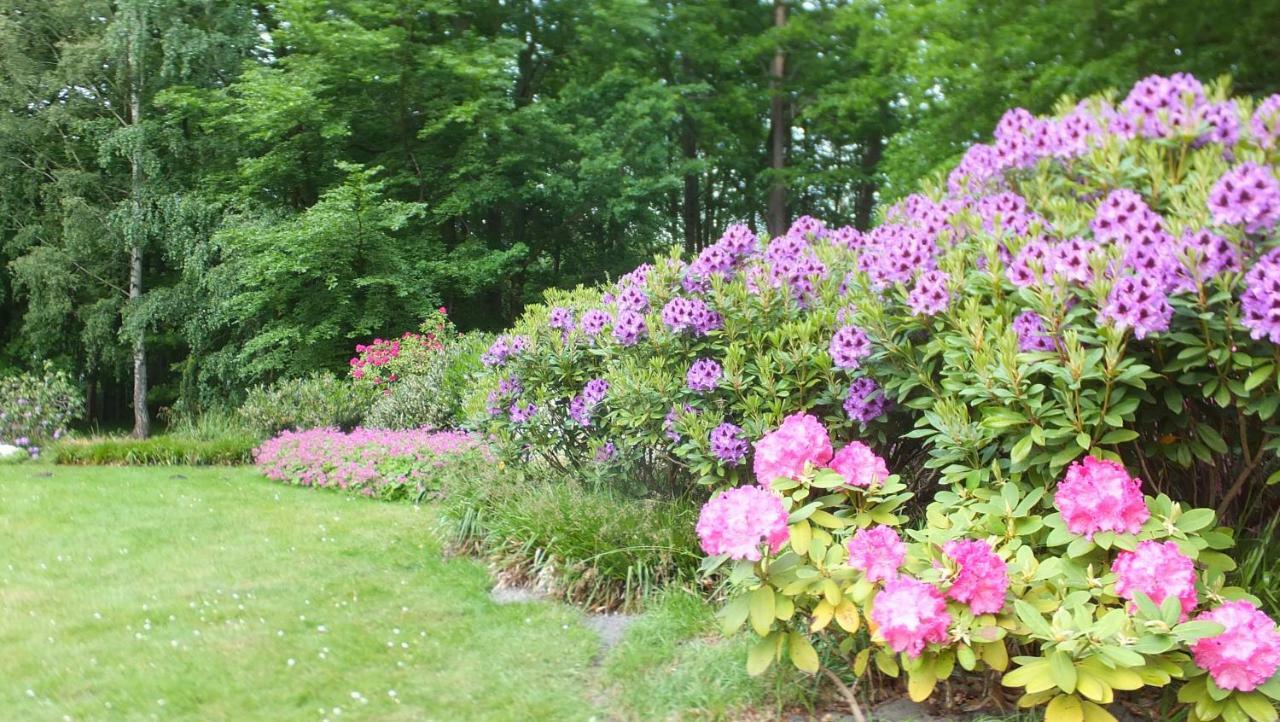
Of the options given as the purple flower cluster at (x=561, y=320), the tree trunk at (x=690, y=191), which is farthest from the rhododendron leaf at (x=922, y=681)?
the tree trunk at (x=690, y=191)

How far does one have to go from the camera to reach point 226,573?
4891 millimetres

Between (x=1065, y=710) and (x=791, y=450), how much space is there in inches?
41.4

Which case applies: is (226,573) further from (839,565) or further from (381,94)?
(381,94)

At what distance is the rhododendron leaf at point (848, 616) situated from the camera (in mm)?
2502

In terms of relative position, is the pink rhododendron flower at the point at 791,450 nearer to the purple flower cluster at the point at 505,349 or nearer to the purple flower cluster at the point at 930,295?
the purple flower cluster at the point at 930,295

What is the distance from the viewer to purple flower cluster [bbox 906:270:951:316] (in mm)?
3033

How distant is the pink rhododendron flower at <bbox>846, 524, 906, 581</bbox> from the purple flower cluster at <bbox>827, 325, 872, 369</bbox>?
0.94m

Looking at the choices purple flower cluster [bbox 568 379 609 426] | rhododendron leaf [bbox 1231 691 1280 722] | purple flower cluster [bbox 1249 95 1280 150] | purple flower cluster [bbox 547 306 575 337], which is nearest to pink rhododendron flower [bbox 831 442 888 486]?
rhododendron leaf [bbox 1231 691 1280 722]

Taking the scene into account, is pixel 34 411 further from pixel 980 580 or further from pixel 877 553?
pixel 980 580

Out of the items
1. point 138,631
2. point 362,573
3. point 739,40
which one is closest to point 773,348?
point 362,573

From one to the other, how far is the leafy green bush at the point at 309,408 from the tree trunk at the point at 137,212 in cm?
489

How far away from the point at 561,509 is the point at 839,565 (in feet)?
7.50

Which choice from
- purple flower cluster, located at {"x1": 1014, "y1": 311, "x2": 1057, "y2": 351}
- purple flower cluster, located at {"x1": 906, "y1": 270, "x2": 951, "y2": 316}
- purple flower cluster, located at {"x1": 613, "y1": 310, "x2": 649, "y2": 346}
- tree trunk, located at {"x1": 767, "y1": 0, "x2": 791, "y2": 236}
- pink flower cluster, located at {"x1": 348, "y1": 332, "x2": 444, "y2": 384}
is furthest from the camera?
tree trunk, located at {"x1": 767, "y1": 0, "x2": 791, "y2": 236}

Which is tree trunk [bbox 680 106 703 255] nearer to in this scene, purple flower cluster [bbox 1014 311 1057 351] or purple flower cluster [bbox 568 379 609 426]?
purple flower cluster [bbox 568 379 609 426]
